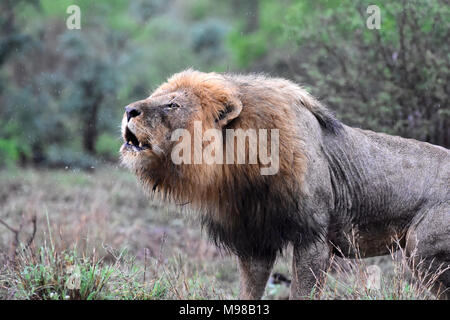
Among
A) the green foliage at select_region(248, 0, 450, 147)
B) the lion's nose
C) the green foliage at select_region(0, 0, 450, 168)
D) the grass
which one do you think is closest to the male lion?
the lion's nose

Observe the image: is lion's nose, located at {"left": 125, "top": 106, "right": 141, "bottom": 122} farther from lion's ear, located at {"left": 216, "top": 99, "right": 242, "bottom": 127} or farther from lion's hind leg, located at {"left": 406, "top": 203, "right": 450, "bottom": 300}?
lion's hind leg, located at {"left": 406, "top": 203, "right": 450, "bottom": 300}

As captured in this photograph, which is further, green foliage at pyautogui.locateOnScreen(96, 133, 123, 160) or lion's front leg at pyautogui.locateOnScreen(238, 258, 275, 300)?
green foliage at pyautogui.locateOnScreen(96, 133, 123, 160)

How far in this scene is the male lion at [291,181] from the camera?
4328 mm

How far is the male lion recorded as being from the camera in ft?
14.2

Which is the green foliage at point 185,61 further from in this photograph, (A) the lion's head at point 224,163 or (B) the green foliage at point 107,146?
(A) the lion's head at point 224,163

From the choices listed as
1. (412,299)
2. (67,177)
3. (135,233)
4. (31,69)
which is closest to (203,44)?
(31,69)

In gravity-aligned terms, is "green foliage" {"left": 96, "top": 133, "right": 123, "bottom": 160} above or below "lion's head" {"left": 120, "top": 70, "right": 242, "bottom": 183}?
below

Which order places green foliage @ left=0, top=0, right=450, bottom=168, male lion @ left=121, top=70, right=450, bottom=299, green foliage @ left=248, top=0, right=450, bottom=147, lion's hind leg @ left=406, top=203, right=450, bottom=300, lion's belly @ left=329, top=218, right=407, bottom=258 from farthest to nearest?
green foliage @ left=0, top=0, right=450, bottom=168, green foliage @ left=248, top=0, right=450, bottom=147, lion's belly @ left=329, top=218, right=407, bottom=258, lion's hind leg @ left=406, top=203, right=450, bottom=300, male lion @ left=121, top=70, right=450, bottom=299

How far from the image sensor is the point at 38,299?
4.17m

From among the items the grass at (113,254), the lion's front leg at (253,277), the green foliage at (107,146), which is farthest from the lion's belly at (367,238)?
the green foliage at (107,146)

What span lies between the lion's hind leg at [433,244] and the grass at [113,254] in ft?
0.36

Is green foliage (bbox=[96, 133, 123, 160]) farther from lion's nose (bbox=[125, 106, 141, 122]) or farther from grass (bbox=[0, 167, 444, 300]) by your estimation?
lion's nose (bbox=[125, 106, 141, 122])

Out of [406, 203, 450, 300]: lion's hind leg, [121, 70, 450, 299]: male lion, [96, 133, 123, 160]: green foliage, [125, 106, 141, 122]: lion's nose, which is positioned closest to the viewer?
[125, 106, 141, 122]: lion's nose

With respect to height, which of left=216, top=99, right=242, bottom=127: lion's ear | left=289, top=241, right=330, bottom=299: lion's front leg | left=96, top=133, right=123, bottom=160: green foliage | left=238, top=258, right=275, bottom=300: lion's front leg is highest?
left=216, top=99, right=242, bottom=127: lion's ear
